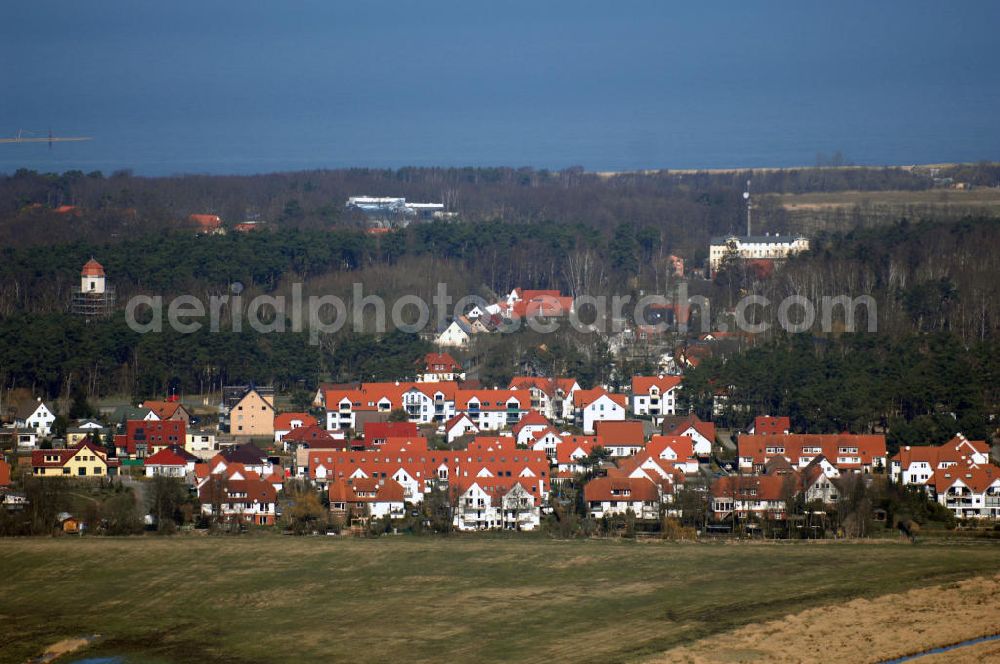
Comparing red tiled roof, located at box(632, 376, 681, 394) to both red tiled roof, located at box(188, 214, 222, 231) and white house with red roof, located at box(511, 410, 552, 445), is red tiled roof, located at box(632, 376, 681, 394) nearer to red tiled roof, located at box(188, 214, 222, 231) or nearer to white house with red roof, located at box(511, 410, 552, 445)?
white house with red roof, located at box(511, 410, 552, 445)

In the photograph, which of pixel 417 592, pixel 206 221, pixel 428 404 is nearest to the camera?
pixel 417 592

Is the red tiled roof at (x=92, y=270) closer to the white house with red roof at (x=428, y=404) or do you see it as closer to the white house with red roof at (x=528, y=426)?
the white house with red roof at (x=428, y=404)

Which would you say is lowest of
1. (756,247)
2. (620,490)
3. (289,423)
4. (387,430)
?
(620,490)

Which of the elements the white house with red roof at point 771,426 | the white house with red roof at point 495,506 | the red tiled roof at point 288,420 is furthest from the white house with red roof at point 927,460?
the red tiled roof at point 288,420

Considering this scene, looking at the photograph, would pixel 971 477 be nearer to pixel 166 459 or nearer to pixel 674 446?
pixel 674 446

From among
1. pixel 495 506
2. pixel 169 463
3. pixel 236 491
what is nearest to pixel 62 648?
pixel 236 491

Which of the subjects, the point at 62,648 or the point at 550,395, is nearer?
the point at 62,648

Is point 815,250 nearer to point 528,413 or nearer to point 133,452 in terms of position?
point 528,413
